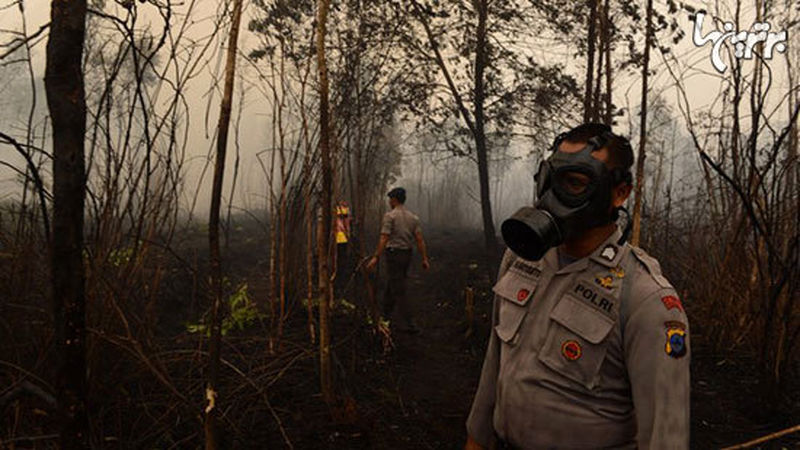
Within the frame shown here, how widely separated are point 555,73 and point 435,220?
11.4 meters

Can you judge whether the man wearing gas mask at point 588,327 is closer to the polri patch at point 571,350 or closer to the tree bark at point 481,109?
the polri patch at point 571,350

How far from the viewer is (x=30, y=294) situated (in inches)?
111

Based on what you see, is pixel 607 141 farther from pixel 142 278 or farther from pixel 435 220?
pixel 435 220

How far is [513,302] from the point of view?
1.43 m

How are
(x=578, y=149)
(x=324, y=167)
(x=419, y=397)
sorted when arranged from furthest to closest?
(x=419, y=397) → (x=324, y=167) → (x=578, y=149)

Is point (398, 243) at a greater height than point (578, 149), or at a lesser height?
lesser

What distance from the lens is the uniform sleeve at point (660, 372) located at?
3.67ft

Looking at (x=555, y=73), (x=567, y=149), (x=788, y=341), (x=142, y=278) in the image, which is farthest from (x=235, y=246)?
(x=567, y=149)

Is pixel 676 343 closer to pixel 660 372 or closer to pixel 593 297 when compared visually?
pixel 660 372

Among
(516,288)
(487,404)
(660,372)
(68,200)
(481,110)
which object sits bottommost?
(487,404)

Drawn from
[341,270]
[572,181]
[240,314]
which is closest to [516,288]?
[572,181]

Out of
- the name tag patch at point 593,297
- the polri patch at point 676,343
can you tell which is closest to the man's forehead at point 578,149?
the name tag patch at point 593,297

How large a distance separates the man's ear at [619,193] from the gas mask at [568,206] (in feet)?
0.05

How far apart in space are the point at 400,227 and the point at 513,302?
169 inches
